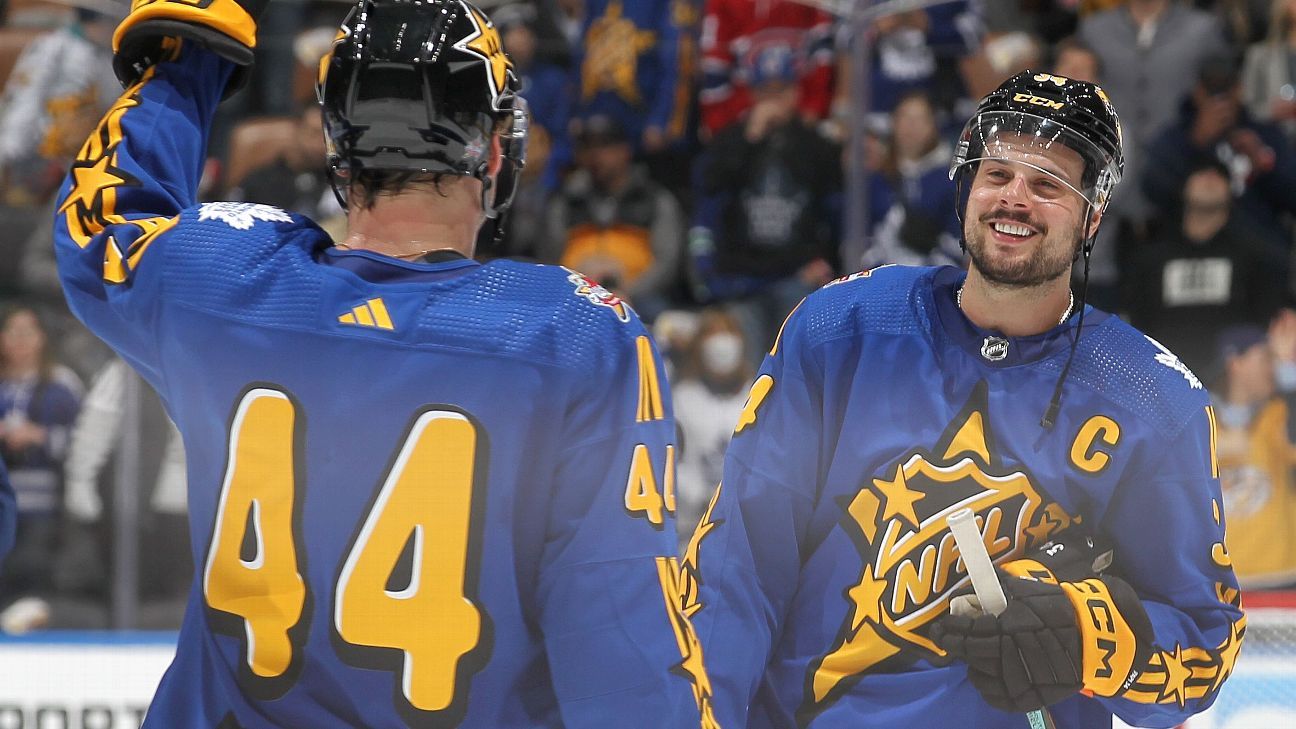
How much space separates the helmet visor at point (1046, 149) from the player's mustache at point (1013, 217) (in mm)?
70

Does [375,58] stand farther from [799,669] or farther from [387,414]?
[799,669]

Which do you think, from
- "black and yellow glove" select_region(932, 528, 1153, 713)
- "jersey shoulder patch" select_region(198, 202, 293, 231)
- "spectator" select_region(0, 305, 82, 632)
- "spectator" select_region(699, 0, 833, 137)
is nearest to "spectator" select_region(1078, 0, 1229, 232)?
"spectator" select_region(699, 0, 833, 137)

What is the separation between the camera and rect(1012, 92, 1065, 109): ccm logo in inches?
89.6

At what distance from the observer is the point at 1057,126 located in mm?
2254

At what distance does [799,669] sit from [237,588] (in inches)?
37.9

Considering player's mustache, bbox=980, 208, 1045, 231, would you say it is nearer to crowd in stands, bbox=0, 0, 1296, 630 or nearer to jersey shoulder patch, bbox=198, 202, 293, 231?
jersey shoulder patch, bbox=198, 202, 293, 231

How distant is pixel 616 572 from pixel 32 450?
3.63 metres

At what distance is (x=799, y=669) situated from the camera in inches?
87.2

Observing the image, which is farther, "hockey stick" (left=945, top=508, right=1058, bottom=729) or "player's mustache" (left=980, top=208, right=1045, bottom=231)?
"player's mustache" (left=980, top=208, right=1045, bottom=231)

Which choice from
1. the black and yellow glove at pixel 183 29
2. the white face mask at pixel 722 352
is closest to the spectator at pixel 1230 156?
the white face mask at pixel 722 352

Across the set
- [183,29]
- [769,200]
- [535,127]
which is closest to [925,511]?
[183,29]

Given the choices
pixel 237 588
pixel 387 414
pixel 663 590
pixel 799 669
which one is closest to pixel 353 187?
pixel 387 414

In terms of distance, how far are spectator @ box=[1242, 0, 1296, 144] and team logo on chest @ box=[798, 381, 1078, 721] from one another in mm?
3626

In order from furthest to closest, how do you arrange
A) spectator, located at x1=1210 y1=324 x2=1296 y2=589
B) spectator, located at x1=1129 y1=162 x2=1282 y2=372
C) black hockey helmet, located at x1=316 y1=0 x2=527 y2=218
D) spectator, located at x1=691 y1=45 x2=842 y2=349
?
1. spectator, located at x1=691 y1=45 x2=842 y2=349
2. spectator, located at x1=1129 y1=162 x2=1282 y2=372
3. spectator, located at x1=1210 y1=324 x2=1296 y2=589
4. black hockey helmet, located at x1=316 y1=0 x2=527 y2=218
